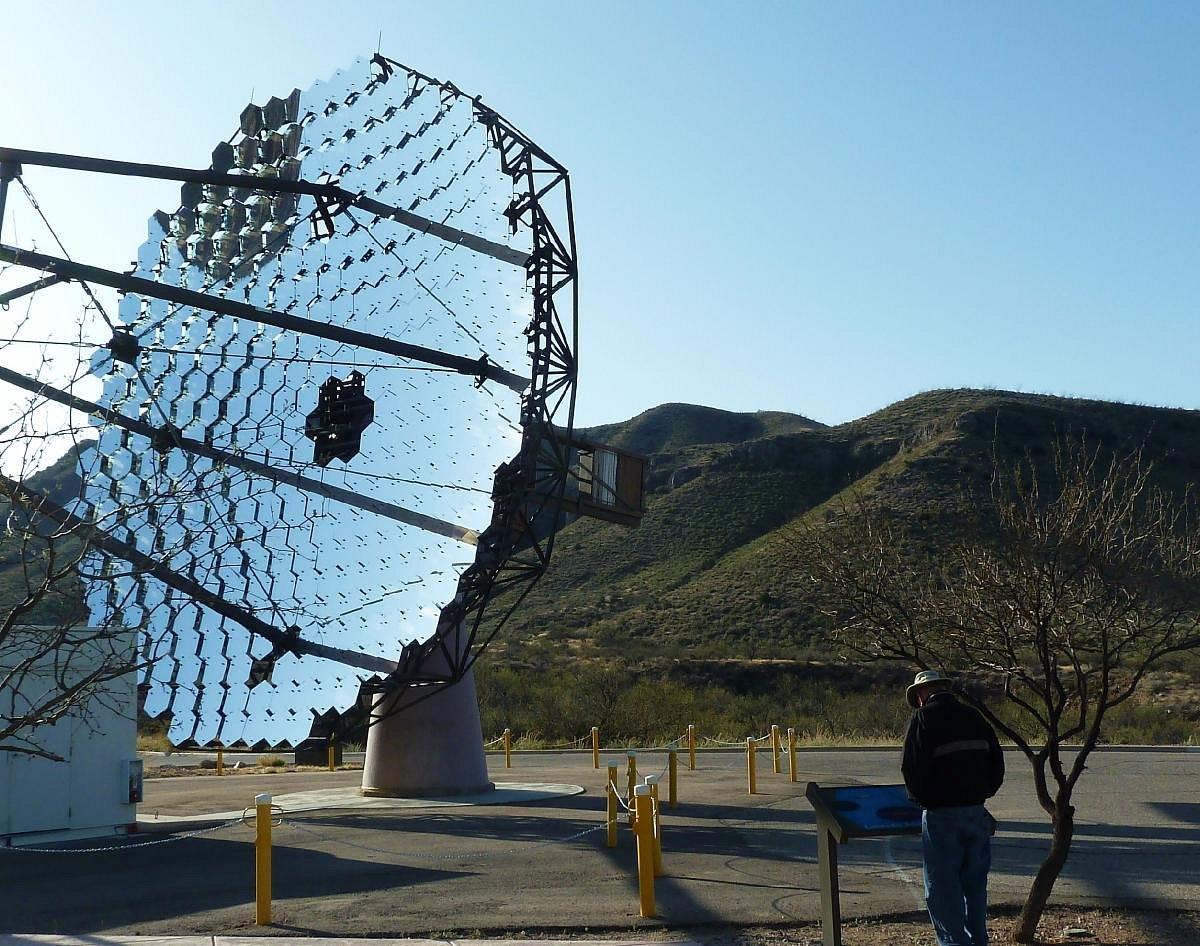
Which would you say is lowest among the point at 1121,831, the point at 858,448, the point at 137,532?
the point at 1121,831

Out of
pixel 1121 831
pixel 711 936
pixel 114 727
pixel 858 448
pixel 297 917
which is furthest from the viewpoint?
pixel 858 448

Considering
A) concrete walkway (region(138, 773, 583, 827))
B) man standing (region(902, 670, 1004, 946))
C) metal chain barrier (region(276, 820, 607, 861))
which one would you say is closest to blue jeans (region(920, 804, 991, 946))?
man standing (region(902, 670, 1004, 946))

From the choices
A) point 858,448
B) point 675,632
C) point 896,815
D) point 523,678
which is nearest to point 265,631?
point 896,815

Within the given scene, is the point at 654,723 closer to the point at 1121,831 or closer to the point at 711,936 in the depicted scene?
the point at 1121,831

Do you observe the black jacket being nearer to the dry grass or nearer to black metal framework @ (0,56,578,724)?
the dry grass

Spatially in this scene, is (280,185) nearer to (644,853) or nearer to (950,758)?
(644,853)

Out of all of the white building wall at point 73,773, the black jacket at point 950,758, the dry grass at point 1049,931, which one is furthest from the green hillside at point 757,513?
the black jacket at point 950,758

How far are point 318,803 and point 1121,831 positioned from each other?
450 inches

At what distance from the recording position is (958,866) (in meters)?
8.09

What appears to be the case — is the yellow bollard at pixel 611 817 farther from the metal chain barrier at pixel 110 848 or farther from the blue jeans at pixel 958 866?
the blue jeans at pixel 958 866

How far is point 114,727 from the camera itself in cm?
1762

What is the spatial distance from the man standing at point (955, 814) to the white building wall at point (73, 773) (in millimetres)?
10955

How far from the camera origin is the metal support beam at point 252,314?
46.4 ft

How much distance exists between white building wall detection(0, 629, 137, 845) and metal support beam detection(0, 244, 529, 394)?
432 centimetres
